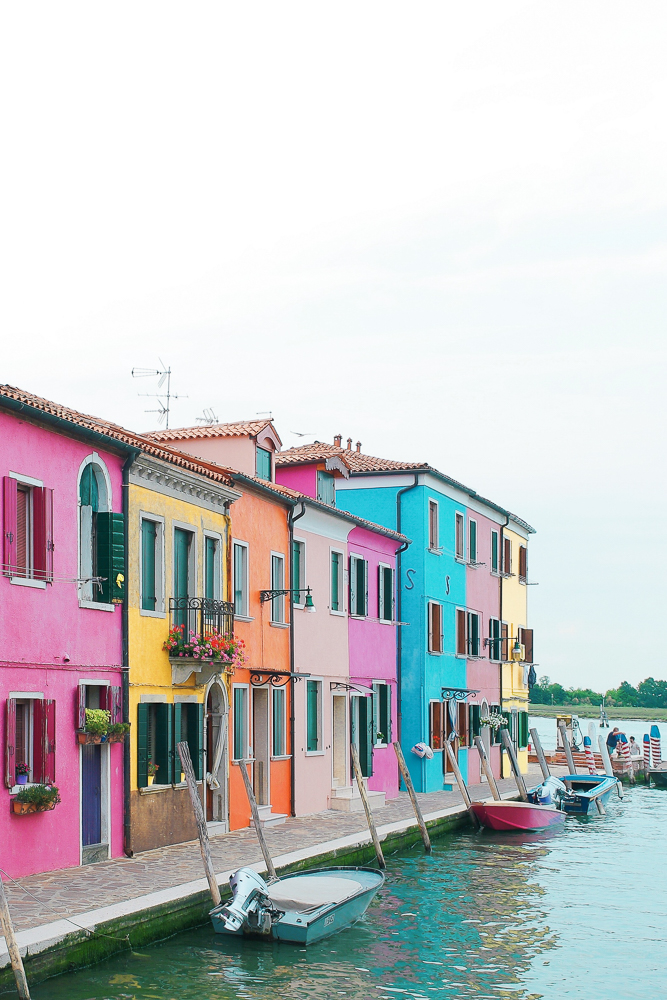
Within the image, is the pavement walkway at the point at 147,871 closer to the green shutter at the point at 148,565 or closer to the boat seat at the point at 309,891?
the boat seat at the point at 309,891

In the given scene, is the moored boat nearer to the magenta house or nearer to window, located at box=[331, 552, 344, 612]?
the magenta house

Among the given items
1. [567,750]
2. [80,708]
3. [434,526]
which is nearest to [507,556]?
[567,750]

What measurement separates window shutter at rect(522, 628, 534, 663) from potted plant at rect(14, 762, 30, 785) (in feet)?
102

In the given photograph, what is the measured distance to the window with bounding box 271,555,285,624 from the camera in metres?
24.6

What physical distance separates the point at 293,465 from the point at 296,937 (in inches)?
589

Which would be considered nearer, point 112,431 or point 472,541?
point 112,431

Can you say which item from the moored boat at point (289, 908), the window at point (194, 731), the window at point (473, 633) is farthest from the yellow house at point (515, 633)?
the moored boat at point (289, 908)

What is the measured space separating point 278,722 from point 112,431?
7.91 metres

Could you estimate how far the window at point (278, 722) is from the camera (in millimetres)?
23969

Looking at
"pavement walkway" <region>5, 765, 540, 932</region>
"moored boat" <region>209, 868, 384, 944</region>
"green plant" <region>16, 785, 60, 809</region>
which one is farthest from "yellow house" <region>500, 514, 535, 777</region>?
"green plant" <region>16, 785, 60, 809</region>

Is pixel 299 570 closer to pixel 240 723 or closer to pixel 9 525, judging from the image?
pixel 240 723

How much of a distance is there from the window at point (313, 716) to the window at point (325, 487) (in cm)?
454

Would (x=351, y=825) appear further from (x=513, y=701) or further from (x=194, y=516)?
(x=513, y=701)

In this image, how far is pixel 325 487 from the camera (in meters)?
29.2
